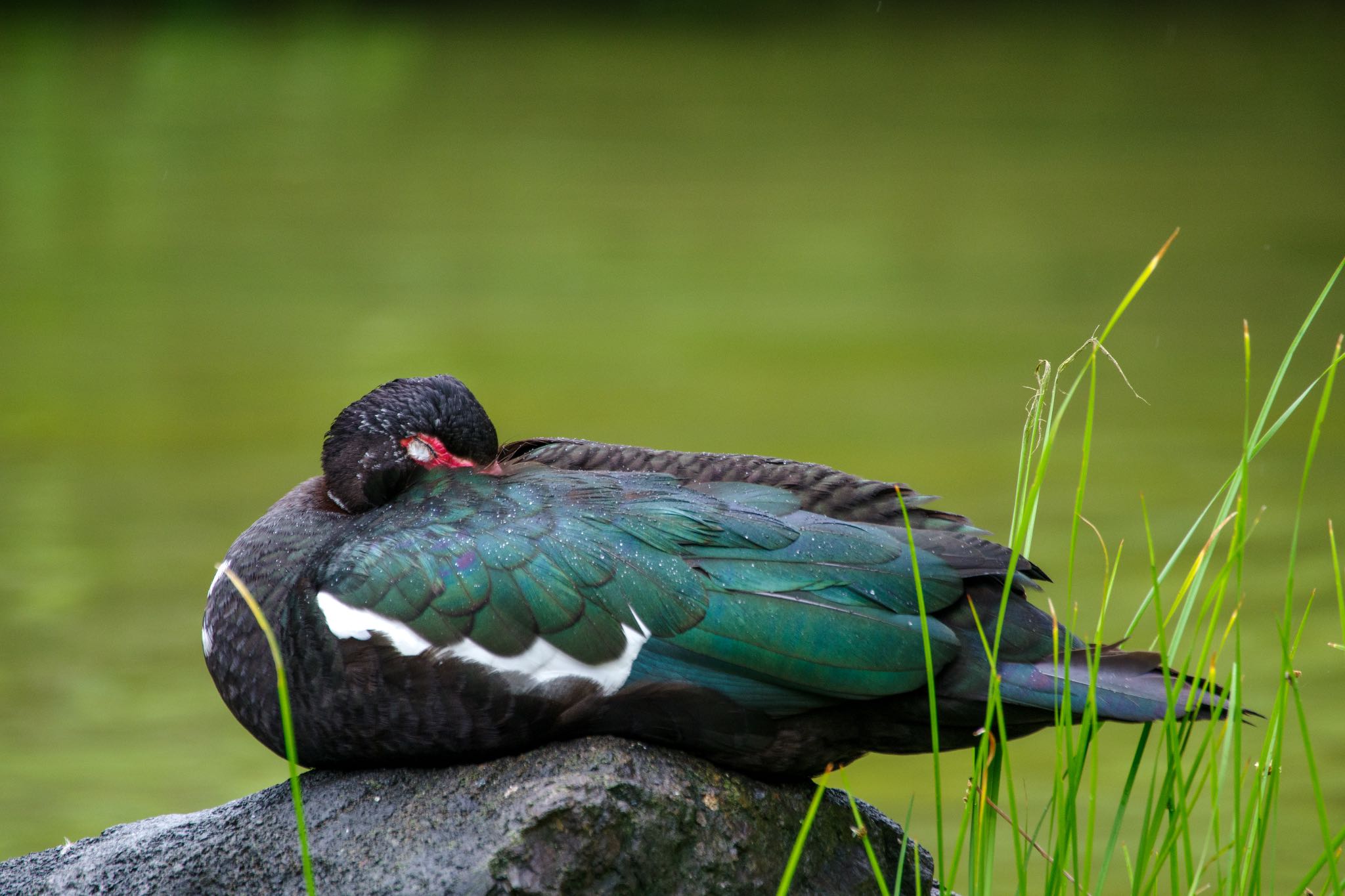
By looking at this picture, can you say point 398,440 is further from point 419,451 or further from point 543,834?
point 543,834

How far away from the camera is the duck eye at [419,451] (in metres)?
1.71

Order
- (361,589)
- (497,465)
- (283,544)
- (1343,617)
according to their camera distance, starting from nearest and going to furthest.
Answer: (1343,617) < (361,589) < (283,544) < (497,465)

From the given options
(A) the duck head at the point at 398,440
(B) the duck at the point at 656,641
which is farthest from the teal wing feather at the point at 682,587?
(A) the duck head at the point at 398,440

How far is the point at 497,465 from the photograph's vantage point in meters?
1.78

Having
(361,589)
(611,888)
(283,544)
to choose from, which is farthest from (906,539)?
(283,544)

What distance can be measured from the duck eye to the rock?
38 cm

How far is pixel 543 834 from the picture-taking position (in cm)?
143

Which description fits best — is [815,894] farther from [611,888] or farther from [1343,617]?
[1343,617]

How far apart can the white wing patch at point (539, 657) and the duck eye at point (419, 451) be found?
0.87ft

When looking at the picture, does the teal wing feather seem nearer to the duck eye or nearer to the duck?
the duck

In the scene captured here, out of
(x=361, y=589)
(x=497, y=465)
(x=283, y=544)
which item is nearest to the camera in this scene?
(x=361, y=589)

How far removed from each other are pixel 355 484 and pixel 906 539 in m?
0.67

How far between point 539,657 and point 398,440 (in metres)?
0.37

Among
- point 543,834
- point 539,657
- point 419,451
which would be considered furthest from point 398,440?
point 543,834
